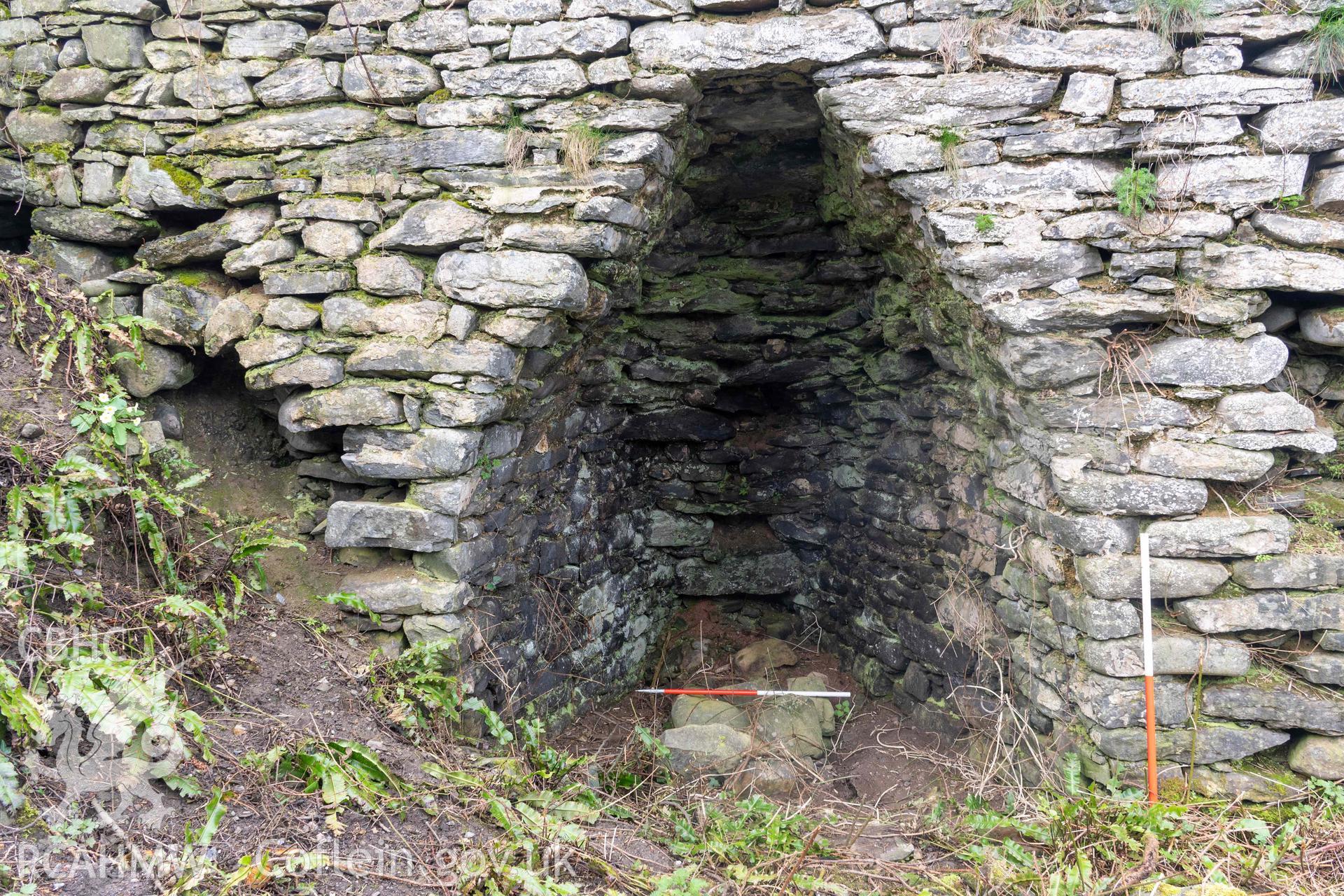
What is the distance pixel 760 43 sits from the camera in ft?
11.6

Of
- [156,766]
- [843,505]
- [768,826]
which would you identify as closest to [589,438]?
[843,505]

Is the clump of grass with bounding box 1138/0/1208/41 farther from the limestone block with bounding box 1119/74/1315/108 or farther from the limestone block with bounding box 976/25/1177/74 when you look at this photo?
the limestone block with bounding box 1119/74/1315/108

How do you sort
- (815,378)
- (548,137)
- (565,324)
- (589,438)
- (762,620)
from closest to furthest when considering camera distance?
(548,137), (565,324), (589,438), (815,378), (762,620)

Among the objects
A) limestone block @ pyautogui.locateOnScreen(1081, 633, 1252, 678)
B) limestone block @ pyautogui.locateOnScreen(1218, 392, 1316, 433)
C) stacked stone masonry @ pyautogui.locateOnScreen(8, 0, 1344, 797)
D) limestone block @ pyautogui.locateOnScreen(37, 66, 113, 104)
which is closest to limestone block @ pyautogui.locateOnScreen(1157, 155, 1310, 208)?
stacked stone masonry @ pyautogui.locateOnScreen(8, 0, 1344, 797)

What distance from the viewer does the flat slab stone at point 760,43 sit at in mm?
3502

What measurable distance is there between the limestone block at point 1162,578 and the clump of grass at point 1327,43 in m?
1.90

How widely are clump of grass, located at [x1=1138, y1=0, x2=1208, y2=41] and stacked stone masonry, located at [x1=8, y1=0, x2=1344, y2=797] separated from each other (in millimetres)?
30

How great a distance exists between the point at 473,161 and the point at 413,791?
2.43 metres

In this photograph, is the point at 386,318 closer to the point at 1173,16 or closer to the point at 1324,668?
the point at 1173,16

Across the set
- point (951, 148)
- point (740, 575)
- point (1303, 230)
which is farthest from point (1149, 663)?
point (740, 575)

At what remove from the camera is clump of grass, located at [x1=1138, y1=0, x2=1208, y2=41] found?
3.32 m

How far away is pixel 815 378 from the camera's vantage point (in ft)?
18.6

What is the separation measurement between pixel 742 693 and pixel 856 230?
2.51m

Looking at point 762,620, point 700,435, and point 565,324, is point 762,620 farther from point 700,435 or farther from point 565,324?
point 565,324
